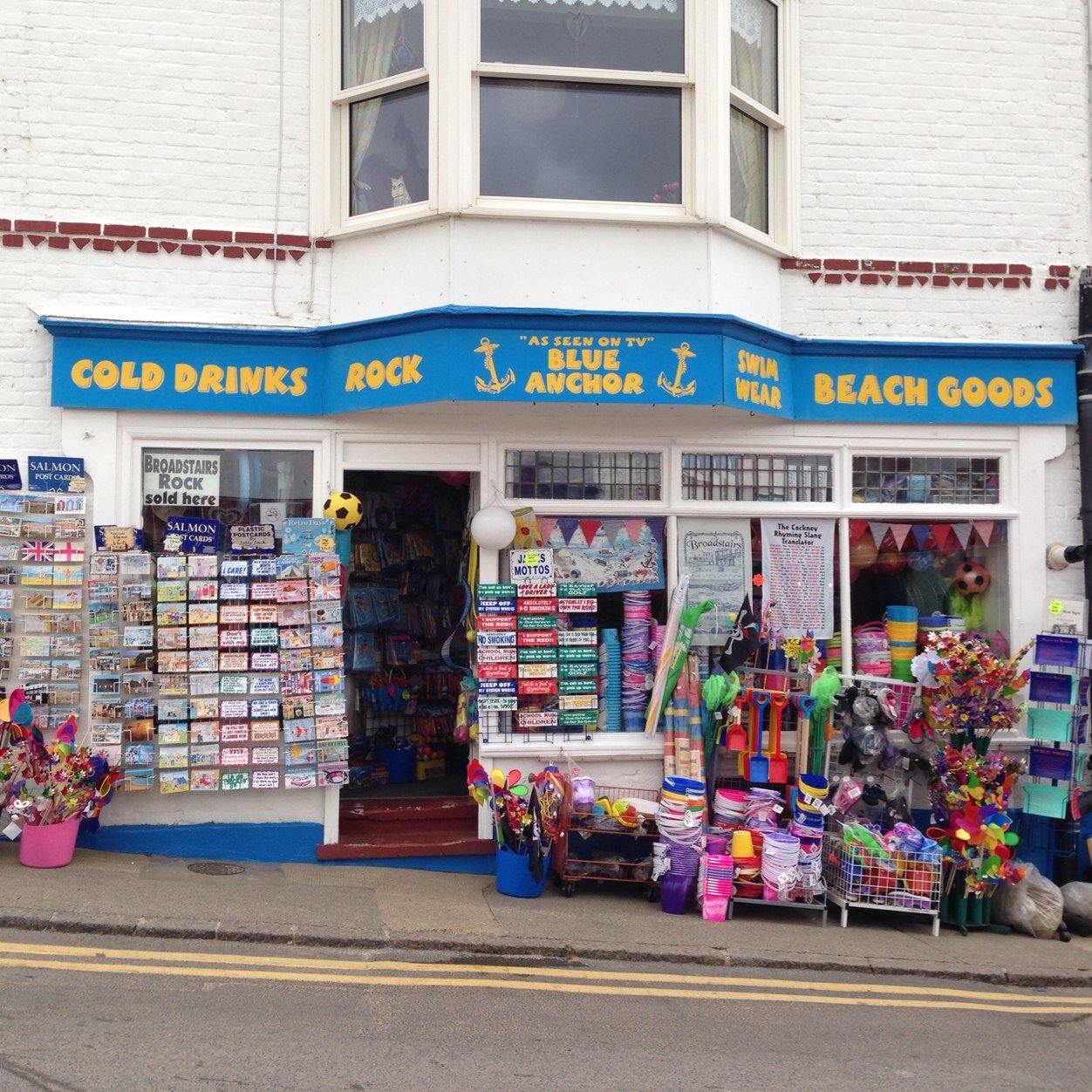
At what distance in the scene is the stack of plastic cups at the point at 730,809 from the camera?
25.0ft

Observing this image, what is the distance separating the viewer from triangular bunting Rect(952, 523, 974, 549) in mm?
8734

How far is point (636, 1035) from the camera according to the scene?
5258mm

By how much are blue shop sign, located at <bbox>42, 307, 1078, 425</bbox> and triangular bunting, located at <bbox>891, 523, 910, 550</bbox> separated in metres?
1.44

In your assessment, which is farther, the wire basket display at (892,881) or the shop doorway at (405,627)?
the shop doorway at (405,627)

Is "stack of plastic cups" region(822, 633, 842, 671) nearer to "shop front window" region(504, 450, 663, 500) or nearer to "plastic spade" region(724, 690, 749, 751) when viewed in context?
"plastic spade" region(724, 690, 749, 751)

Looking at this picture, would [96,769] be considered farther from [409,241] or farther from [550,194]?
[550,194]

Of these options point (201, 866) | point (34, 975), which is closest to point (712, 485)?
point (201, 866)

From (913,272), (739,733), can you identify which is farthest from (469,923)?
(913,272)

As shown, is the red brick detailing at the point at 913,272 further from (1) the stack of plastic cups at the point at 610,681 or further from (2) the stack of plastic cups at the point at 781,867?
(2) the stack of plastic cups at the point at 781,867

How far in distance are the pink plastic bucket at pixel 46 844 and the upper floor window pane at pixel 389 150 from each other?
468 centimetres

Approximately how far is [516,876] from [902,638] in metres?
3.47

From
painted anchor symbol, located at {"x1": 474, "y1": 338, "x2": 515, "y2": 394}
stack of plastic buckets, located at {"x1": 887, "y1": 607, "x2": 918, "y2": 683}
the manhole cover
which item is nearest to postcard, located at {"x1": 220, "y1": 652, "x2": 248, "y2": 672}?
the manhole cover

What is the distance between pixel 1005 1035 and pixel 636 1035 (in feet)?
6.39

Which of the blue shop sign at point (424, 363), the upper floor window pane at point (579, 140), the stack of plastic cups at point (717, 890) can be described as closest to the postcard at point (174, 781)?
the blue shop sign at point (424, 363)
